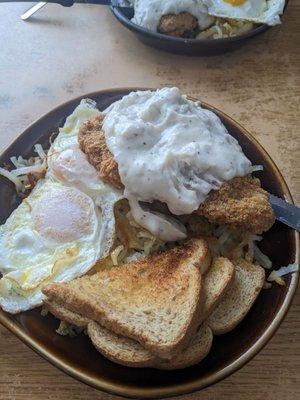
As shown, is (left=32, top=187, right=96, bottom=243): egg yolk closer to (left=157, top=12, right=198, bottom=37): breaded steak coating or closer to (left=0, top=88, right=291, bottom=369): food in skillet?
(left=0, top=88, right=291, bottom=369): food in skillet

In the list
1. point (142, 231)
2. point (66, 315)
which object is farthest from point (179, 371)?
point (142, 231)

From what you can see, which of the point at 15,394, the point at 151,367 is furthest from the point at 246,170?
the point at 15,394

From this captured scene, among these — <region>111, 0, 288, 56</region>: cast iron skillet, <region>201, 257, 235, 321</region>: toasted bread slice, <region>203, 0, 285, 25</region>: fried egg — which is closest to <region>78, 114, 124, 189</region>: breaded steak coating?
<region>201, 257, 235, 321</region>: toasted bread slice

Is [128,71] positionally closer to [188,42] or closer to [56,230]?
[188,42]

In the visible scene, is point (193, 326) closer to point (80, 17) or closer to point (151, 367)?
point (151, 367)

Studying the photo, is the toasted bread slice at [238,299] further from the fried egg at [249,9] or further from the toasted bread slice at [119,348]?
the fried egg at [249,9]

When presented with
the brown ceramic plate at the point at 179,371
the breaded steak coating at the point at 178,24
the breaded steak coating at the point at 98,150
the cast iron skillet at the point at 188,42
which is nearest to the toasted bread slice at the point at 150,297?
the brown ceramic plate at the point at 179,371
